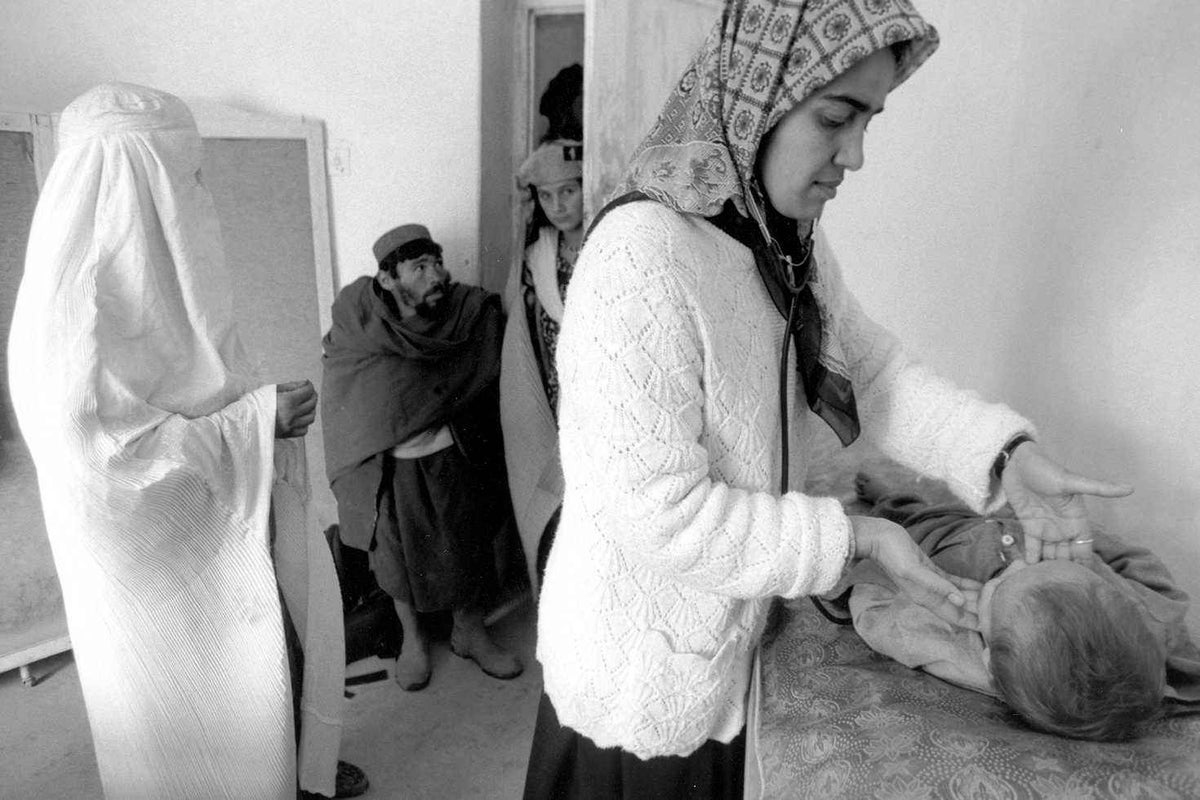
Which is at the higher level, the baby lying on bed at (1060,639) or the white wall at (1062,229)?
the white wall at (1062,229)

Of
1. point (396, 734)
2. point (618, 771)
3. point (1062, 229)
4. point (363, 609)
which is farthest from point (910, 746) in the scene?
point (363, 609)

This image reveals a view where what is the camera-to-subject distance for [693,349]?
965 mm

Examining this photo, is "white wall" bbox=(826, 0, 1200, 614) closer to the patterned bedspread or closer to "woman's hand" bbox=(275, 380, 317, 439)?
the patterned bedspread

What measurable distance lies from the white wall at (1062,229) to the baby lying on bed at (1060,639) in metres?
0.41

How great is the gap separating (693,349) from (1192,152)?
1.25m

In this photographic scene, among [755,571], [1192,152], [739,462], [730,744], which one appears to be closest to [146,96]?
[739,462]

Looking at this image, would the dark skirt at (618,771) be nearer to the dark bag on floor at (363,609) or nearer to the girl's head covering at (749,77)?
the girl's head covering at (749,77)

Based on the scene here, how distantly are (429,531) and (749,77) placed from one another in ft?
6.80

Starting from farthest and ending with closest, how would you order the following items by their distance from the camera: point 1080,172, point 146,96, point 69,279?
point 1080,172 < point 146,96 < point 69,279

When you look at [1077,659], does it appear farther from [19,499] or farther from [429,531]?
[19,499]

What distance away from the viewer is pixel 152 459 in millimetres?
1521

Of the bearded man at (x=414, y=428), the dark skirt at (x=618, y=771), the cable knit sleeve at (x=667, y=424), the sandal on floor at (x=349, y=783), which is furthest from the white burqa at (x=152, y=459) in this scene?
the cable knit sleeve at (x=667, y=424)

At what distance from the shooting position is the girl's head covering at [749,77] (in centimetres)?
97

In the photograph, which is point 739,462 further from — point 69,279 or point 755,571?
point 69,279
